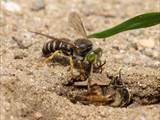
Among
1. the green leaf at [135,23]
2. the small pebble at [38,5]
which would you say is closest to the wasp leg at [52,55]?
the green leaf at [135,23]

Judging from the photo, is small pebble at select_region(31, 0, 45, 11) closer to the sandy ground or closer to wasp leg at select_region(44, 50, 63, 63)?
the sandy ground

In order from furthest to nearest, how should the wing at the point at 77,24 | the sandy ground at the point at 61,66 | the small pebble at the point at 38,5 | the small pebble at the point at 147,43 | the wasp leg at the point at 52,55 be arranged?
1. the small pebble at the point at 38,5
2. the small pebble at the point at 147,43
3. the wing at the point at 77,24
4. the wasp leg at the point at 52,55
5. the sandy ground at the point at 61,66

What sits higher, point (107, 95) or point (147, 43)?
point (147, 43)

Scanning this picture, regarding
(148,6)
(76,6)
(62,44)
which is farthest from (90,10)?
(62,44)

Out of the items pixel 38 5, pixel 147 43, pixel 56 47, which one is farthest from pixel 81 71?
pixel 38 5

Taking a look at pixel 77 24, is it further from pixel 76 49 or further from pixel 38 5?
pixel 38 5

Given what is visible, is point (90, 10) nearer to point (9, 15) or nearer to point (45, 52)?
point (9, 15)

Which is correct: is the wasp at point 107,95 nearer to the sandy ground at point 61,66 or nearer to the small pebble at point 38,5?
the sandy ground at point 61,66
